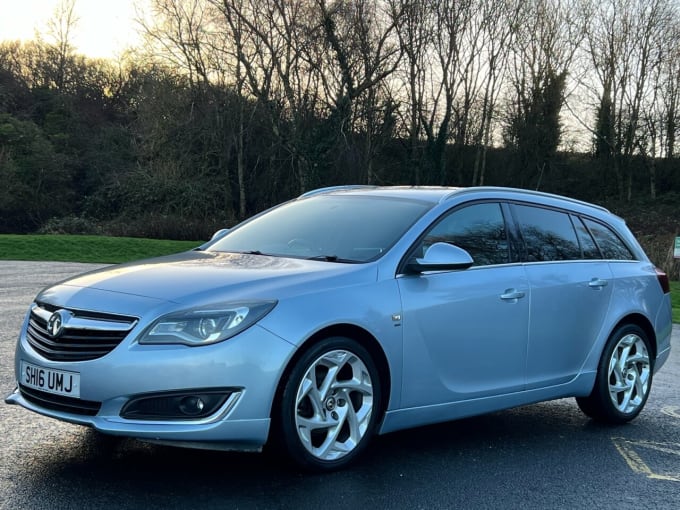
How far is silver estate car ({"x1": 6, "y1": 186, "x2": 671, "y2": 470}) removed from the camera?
4.10 meters

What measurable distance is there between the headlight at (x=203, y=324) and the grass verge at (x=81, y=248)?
22.1 m

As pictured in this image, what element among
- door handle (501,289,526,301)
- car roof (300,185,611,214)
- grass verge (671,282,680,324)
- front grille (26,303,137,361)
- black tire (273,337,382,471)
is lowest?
grass verge (671,282,680,324)

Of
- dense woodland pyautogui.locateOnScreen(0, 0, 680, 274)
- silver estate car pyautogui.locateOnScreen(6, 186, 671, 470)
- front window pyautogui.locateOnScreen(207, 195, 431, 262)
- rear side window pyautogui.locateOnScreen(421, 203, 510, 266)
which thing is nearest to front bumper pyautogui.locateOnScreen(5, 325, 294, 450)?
silver estate car pyautogui.locateOnScreen(6, 186, 671, 470)

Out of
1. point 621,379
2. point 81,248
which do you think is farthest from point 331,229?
point 81,248

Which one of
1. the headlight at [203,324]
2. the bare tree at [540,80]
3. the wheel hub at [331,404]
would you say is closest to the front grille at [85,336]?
the headlight at [203,324]

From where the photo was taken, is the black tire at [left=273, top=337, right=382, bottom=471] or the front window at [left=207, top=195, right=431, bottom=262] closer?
the black tire at [left=273, top=337, right=382, bottom=471]

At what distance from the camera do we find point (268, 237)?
5680mm

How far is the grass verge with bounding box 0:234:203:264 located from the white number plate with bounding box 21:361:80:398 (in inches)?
851

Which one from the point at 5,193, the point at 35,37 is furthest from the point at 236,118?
the point at 35,37

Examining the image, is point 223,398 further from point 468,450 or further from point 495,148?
point 495,148

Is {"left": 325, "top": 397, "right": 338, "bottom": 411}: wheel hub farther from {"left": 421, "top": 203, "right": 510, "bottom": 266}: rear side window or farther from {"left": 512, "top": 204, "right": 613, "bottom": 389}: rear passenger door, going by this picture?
{"left": 512, "top": 204, "right": 613, "bottom": 389}: rear passenger door

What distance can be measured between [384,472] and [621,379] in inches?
105

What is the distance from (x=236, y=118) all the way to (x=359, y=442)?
3316 cm

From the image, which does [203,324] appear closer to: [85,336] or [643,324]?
[85,336]
